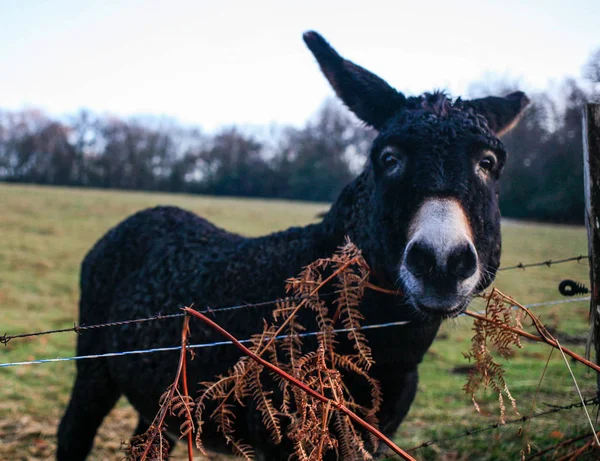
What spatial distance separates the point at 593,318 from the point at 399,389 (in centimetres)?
109

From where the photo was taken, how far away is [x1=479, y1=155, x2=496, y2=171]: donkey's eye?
217cm

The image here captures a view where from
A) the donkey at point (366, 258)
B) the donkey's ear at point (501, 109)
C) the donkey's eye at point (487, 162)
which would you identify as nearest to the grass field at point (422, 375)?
the donkey at point (366, 258)

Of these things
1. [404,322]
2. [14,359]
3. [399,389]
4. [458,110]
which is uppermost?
[458,110]

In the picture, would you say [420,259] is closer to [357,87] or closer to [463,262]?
[463,262]

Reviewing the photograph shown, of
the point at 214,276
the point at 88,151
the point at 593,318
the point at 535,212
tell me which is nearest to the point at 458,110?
the point at 593,318

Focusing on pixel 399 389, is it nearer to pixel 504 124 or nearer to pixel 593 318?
pixel 593 318

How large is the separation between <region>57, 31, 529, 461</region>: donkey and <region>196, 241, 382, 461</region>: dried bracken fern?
0.55 ft

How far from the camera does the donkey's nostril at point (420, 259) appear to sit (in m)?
1.77

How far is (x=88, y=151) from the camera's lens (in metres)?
50.2

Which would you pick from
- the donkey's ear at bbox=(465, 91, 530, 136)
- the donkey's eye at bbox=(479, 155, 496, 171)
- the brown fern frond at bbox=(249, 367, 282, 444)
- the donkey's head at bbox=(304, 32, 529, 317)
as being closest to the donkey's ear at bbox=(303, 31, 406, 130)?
the donkey's head at bbox=(304, 32, 529, 317)

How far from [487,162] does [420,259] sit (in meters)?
0.71

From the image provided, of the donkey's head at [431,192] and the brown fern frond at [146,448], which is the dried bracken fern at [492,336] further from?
the brown fern frond at [146,448]

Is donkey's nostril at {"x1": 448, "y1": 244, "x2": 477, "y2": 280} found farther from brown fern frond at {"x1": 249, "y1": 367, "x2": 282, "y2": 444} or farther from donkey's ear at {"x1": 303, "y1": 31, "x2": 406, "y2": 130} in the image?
donkey's ear at {"x1": 303, "y1": 31, "x2": 406, "y2": 130}

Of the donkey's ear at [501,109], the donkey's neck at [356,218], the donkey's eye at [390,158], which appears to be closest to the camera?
the donkey's eye at [390,158]
